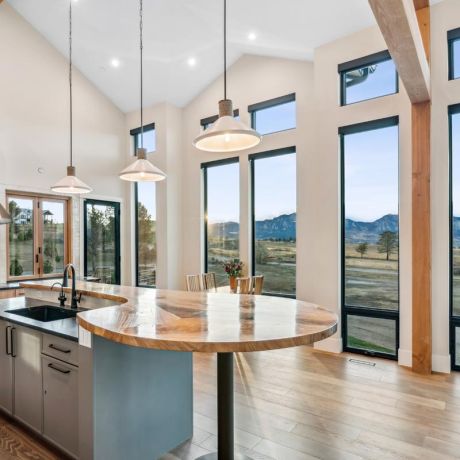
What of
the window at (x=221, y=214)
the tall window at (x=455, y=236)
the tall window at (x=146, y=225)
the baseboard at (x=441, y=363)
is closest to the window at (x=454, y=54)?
the tall window at (x=455, y=236)

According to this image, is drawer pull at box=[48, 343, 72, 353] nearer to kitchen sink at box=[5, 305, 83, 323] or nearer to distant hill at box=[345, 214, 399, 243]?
kitchen sink at box=[5, 305, 83, 323]

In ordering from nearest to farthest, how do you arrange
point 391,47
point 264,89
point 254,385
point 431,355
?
point 391,47 → point 254,385 → point 431,355 → point 264,89

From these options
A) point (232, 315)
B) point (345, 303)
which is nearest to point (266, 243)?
point (345, 303)

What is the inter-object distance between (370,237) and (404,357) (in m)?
1.50

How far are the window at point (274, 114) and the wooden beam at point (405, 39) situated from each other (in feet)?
6.65

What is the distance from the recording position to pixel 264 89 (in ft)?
18.5

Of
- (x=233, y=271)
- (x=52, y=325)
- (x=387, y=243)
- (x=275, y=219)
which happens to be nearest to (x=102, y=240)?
(x=233, y=271)

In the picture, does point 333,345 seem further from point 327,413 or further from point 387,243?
point 327,413

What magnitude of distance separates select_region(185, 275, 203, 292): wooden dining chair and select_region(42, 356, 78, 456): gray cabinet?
118 inches

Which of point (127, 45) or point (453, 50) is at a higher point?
point (127, 45)

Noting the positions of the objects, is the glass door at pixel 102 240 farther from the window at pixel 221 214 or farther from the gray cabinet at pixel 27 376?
the gray cabinet at pixel 27 376

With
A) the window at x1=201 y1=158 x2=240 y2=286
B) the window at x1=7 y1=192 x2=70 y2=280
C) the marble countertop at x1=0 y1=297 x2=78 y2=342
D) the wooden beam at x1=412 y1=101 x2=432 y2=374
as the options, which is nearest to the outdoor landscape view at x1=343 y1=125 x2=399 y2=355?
the wooden beam at x1=412 y1=101 x2=432 y2=374

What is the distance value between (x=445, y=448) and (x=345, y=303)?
227 cm

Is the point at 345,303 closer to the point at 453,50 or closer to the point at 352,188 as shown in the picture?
the point at 352,188
